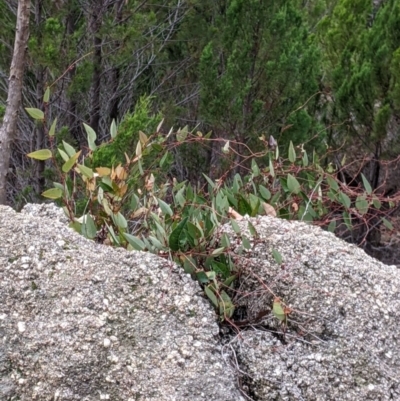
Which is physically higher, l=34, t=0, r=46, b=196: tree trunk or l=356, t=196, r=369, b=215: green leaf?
l=356, t=196, r=369, b=215: green leaf

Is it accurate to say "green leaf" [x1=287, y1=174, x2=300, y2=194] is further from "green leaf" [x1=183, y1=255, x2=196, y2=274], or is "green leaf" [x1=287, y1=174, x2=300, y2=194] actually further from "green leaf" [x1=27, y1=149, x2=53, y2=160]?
"green leaf" [x1=27, y1=149, x2=53, y2=160]

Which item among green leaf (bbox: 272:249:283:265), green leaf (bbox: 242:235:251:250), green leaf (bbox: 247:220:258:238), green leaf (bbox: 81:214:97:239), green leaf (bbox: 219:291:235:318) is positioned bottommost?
green leaf (bbox: 81:214:97:239)

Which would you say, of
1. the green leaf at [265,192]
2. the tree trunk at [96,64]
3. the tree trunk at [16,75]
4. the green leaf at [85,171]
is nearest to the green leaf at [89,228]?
the green leaf at [85,171]

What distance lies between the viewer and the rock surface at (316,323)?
1.48 metres

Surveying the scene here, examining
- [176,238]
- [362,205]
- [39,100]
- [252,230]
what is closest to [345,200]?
[362,205]

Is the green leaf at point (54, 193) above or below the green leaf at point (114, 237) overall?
above

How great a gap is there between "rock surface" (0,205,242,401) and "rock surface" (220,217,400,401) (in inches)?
4.6

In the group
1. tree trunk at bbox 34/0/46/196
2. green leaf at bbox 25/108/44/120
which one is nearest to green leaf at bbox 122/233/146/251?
green leaf at bbox 25/108/44/120

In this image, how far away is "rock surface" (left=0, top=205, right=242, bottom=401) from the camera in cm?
139

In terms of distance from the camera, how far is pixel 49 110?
19.5 ft

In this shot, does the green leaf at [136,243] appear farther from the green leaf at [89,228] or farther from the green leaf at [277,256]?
the green leaf at [277,256]

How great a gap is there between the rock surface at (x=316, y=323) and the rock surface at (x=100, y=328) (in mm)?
117

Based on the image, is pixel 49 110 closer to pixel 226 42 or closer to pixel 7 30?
pixel 7 30

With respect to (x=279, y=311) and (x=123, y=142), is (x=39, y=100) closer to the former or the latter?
(x=123, y=142)
